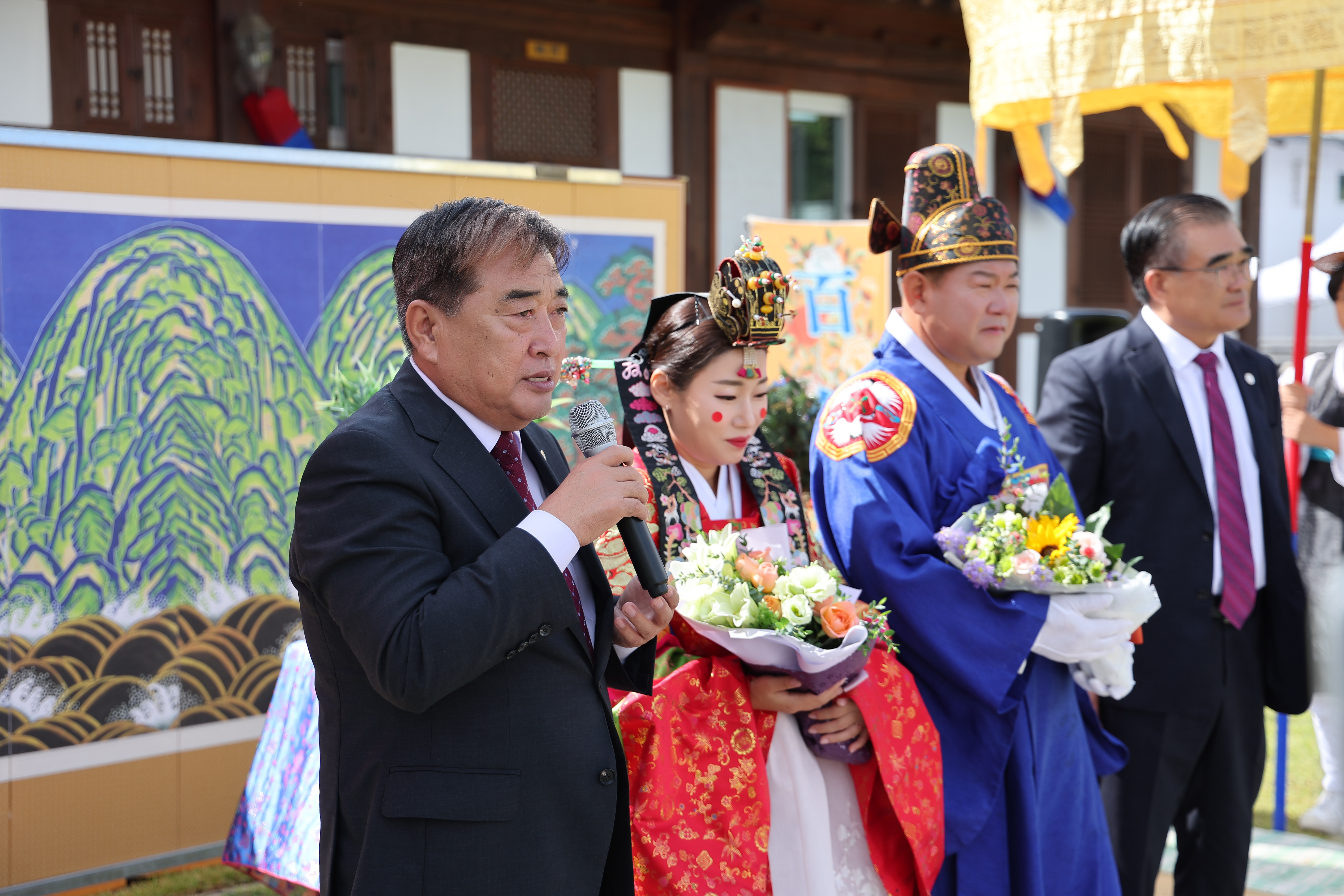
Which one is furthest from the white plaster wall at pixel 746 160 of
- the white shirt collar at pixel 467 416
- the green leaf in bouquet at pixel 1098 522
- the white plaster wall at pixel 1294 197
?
the white plaster wall at pixel 1294 197

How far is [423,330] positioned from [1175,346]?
2.45 metres

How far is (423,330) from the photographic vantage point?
66.1 inches

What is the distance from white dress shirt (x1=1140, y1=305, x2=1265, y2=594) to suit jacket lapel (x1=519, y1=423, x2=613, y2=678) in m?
2.05

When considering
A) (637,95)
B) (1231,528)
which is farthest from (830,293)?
(1231,528)

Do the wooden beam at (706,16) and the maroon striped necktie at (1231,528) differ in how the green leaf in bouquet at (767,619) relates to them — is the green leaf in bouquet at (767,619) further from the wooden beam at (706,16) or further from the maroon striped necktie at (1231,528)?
the wooden beam at (706,16)

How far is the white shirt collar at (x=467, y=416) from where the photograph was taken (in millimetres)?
1696

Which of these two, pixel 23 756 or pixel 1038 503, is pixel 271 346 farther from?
pixel 1038 503

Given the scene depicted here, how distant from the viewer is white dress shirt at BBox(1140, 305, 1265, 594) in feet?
10.5

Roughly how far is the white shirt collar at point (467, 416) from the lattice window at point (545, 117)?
5.50 meters

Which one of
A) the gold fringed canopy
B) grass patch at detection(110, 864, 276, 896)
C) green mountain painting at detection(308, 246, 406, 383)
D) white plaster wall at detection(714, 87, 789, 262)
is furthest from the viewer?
white plaster wall at detection(714, 87, 789, 262)

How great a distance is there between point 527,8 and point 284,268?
12.2ft

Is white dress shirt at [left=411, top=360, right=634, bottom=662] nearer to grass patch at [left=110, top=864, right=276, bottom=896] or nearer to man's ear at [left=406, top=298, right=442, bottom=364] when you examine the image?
man's ear at [left=406, top=298, right=442, bottom=364]

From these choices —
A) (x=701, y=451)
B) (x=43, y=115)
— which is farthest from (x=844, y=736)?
(x=43, y=115)

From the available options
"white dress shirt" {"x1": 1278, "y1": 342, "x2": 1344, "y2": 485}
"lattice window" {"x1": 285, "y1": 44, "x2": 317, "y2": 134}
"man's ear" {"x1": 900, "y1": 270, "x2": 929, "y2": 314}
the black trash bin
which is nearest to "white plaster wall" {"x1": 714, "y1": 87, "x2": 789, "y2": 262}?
the black trash bin
